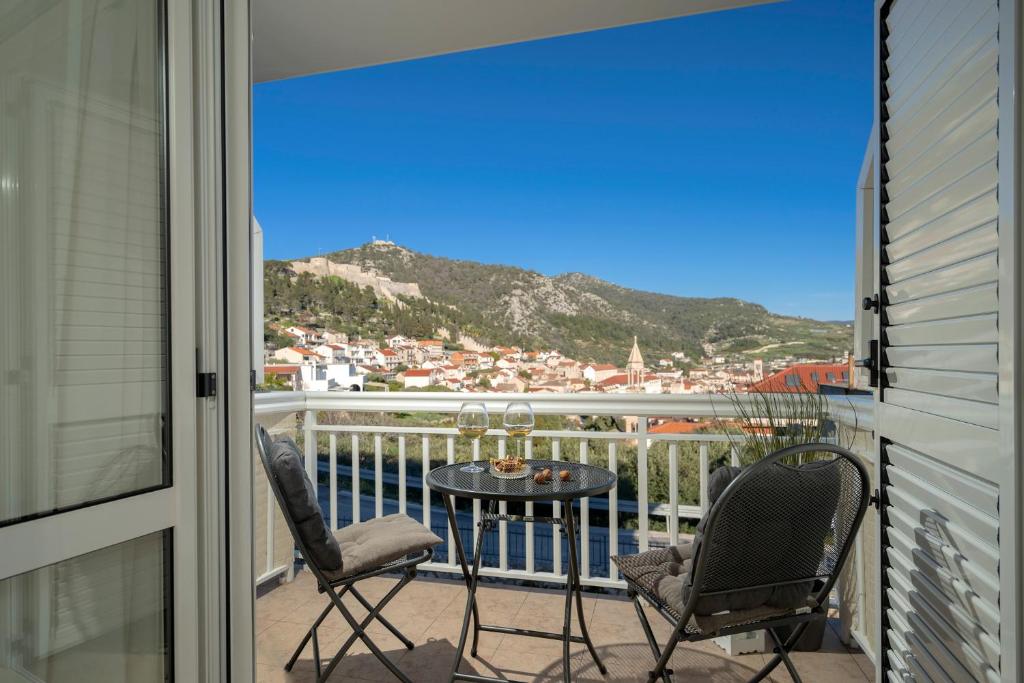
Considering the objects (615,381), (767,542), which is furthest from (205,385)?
(615,381)

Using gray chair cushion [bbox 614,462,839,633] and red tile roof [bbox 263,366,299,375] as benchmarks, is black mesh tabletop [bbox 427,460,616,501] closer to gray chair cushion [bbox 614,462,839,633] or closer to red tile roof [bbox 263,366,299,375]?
gray chair cushion [bbox 614,462,839,633]

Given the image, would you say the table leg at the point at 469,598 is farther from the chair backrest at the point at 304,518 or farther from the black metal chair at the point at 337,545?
the chair backrest at the point at 304,518

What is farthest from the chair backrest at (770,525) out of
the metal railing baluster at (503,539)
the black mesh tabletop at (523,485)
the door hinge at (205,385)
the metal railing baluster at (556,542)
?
the metal railing baluster at (503,539)

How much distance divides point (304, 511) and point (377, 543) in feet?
1.17

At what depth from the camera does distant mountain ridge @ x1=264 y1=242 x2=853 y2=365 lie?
4605 mm

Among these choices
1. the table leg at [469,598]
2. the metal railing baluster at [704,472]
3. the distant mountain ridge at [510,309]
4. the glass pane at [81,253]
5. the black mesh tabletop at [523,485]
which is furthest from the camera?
the distant mountain ridge at [510,309]

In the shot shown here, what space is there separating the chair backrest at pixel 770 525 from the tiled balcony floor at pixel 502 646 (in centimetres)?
86

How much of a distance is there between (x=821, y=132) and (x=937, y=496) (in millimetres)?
4529

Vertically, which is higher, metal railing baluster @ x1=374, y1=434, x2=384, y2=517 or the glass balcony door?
the glass balcony door

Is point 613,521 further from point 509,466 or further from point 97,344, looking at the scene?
point 97,344

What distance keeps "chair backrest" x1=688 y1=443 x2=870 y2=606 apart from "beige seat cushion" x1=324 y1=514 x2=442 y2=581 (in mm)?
1102

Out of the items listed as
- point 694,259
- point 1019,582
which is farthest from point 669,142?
point 1019,582

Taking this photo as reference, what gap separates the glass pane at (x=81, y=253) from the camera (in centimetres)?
121

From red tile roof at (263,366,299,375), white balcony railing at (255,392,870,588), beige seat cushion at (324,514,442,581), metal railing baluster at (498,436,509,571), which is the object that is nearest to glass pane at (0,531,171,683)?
beige seat cushion at (324,514,442,581)
